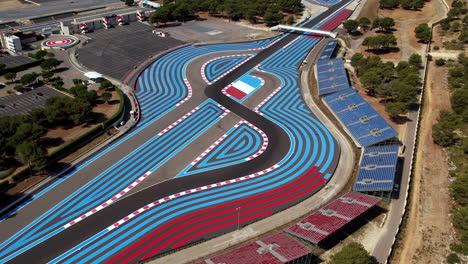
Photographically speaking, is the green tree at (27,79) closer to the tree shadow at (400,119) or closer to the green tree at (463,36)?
the tree shadow at (400,119)

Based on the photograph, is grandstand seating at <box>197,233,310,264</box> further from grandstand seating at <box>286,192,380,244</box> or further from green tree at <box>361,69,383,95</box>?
green tree at <box>361,69,383,95</box>

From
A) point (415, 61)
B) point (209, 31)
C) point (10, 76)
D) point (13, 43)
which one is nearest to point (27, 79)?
Result: point (10, 76)

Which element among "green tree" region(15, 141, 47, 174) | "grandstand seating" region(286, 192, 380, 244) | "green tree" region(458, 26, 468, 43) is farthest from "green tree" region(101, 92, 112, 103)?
"green tree" region(458, 26, 468, 43)

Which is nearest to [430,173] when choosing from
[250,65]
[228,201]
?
[228,201]

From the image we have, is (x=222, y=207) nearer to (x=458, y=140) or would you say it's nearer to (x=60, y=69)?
(x=458, y=140)

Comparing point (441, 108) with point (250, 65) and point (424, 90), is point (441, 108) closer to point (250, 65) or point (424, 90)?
point (424, 90)
